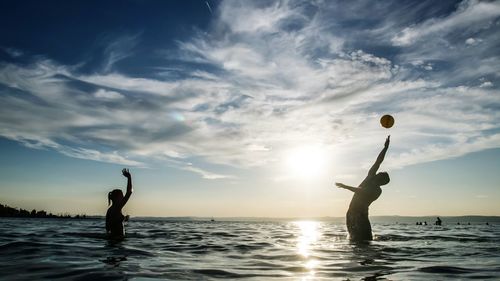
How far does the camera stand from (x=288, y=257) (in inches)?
405

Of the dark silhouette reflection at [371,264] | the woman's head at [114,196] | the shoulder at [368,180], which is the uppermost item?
the shoulder at [368,180]

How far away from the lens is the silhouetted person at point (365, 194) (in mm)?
13125

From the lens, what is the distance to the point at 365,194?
1326 centimetres

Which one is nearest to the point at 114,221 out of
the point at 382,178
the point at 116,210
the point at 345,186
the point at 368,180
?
the point at 116,210

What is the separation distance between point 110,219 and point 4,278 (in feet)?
25.3

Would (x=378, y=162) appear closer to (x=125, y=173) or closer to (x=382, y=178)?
(x=382, y=178)

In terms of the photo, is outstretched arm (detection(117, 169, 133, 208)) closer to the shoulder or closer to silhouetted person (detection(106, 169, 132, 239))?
silhouetted person (detection(106, 169, 132, 239))

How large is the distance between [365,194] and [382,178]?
870 millimetres

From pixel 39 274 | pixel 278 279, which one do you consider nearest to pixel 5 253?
pixel 39 274

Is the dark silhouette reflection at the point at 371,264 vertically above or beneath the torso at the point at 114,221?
beneath

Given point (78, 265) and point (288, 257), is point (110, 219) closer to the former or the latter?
point (78, 265)

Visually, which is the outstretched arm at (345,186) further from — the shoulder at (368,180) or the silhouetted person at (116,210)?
the silhouetted person at (116,210)

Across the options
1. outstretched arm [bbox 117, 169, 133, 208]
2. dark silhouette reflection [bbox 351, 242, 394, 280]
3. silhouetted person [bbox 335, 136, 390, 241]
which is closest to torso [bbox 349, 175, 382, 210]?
silhouetted person [bbox 335, 136, 390, 241]

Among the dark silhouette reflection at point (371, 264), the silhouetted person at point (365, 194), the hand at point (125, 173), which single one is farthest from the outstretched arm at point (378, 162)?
the hand at point (125, 173)
